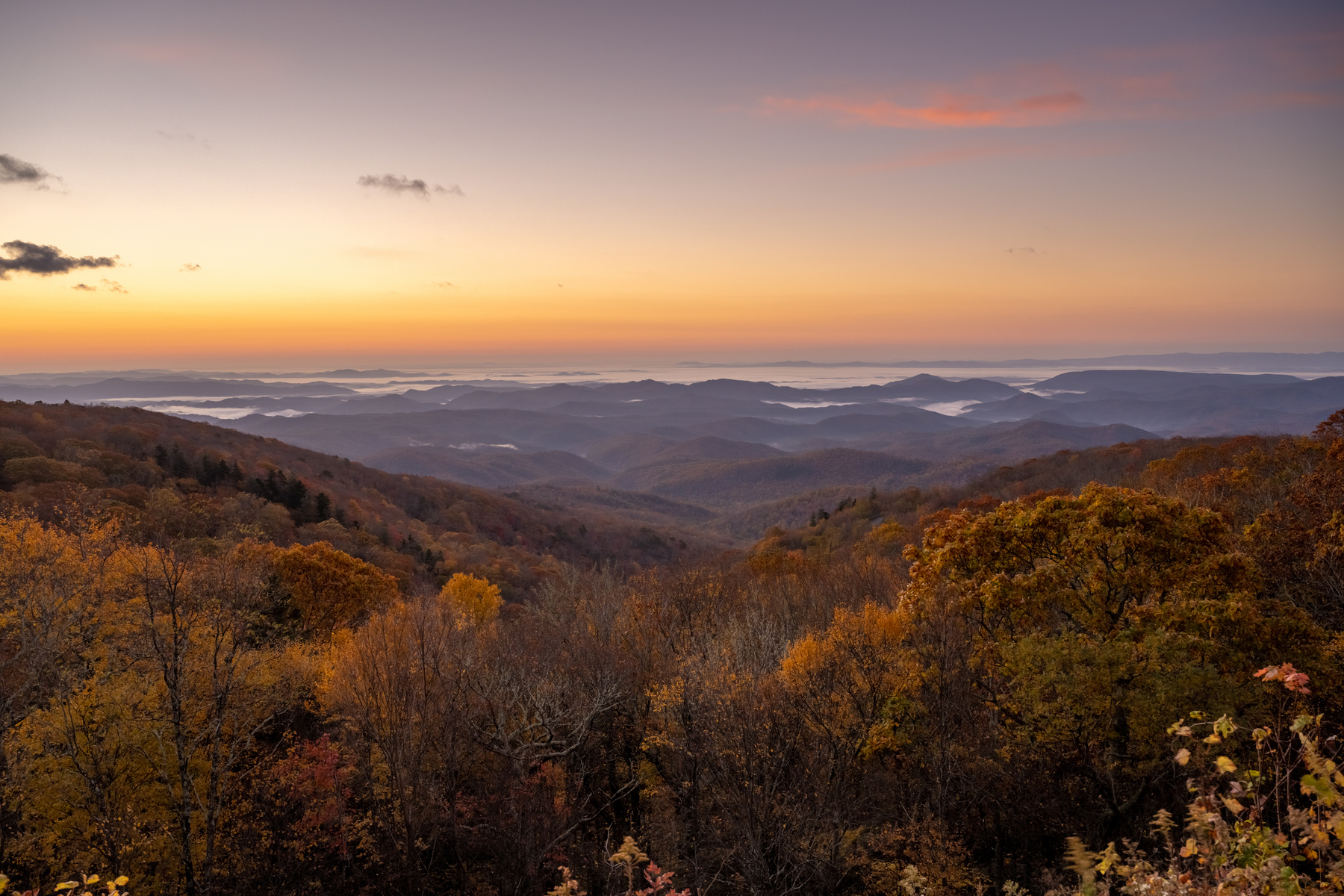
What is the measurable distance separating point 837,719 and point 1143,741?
35.7ft

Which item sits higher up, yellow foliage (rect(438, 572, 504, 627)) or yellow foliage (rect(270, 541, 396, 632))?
yellow foliage (rect(270, 541, 396, 632))

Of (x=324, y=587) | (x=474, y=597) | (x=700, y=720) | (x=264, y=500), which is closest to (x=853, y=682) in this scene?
(x=700, y=720)

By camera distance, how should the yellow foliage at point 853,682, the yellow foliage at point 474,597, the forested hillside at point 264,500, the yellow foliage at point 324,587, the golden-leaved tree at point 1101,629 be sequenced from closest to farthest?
the golden-leaved tree at point 1101,629 → the yellow foliage at point 853,682 → the yellow foliage at point 324,587 → the yellow foliage at point 474,597 → the forested hillside at point 264,500

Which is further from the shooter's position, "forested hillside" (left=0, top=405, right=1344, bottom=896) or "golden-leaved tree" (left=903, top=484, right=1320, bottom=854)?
"forested hillside" (left=0, top=405, right=1344, bottom=896)

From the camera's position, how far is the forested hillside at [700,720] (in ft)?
68.0

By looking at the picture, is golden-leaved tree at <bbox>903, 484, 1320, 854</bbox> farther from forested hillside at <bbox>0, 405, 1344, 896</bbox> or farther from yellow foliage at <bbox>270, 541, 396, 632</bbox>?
yellow foliage at <bbox>270, 541, 396, 632</bbox>

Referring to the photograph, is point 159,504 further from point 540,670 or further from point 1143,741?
point 1143,741

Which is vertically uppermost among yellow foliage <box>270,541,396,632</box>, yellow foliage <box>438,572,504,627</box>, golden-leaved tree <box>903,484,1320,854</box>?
golden-leaved tree <box>903,484,1320,854</box>

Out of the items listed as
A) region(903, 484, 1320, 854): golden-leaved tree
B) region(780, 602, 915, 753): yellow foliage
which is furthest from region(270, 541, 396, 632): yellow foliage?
region(903, 484, 1320, 854): golden-leaved tree

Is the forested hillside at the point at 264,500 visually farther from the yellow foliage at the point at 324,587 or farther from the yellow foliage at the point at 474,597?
the yellow foliage at the point at 474,597

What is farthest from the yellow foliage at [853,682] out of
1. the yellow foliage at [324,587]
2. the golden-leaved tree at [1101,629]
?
the yellow foliage at [324,587]

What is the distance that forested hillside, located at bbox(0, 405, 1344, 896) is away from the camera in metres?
20.7

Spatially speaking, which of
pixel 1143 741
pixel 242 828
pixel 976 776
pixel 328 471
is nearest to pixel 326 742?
pixel 242 828

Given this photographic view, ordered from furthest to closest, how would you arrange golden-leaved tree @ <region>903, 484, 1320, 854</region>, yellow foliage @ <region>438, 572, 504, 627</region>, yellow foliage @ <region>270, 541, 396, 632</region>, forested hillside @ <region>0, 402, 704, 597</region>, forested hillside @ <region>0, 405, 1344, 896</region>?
forested hillside @ <region>0, 402, 704, 597</region>
yellow foliage @ <region>438, 572, 504, 627</region>
yellow foliage @ <region>270, 541, 396, 632</region>
forested hillside @ <region>0, 405, 1344, 896</region>
golden-leaved tree @ <region>903, 484, 1320, 854</region>
